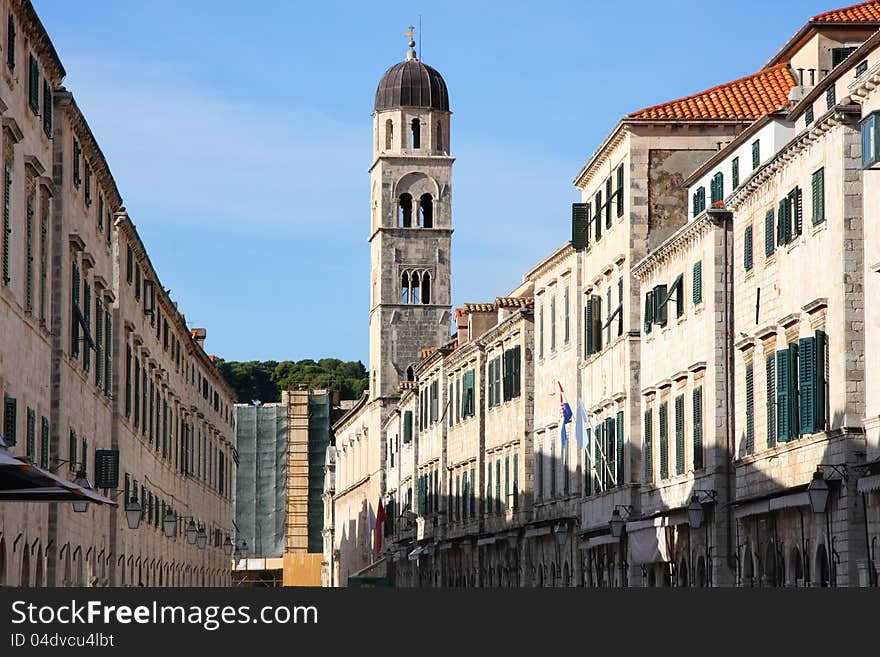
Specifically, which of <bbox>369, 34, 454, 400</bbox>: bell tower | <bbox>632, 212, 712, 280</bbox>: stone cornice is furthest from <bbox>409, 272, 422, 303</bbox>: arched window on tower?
<bbox>632, 212, 712, 280</bbox>: stone cornice

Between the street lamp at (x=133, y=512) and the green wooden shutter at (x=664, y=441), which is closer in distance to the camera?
the green wooden shutter at (x=664, y=441)

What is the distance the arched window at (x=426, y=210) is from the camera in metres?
102

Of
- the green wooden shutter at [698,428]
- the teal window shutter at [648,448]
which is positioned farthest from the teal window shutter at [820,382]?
the teal window shutter at [648,448]

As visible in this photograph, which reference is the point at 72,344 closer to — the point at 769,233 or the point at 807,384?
the point at 769,233

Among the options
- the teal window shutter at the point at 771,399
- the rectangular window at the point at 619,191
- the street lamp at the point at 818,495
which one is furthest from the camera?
the rectangular window at the point at 619,191

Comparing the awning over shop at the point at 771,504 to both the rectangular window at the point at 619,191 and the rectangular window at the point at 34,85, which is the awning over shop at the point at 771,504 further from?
the rectangular window at the point at 34,85

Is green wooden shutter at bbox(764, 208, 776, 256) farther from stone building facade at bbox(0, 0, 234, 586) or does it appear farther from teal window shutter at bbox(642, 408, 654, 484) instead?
stone building facade at bbox(0, 0, 234, 586)

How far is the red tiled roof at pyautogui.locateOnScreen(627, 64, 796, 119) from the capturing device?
161 ft

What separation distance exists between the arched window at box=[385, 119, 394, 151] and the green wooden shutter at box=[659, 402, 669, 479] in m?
56.5

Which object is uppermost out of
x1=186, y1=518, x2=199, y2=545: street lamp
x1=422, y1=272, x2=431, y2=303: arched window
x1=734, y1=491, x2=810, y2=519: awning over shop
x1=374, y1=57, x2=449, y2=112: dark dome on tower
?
x1=374, y1=57, x2=449, y2=112: dark dome on tower

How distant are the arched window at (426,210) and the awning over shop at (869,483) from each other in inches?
2749

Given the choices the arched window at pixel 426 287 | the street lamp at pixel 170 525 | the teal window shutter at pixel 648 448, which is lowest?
the street lamp at pixel 170 525

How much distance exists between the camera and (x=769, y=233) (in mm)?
38375

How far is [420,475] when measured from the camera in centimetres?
8519
